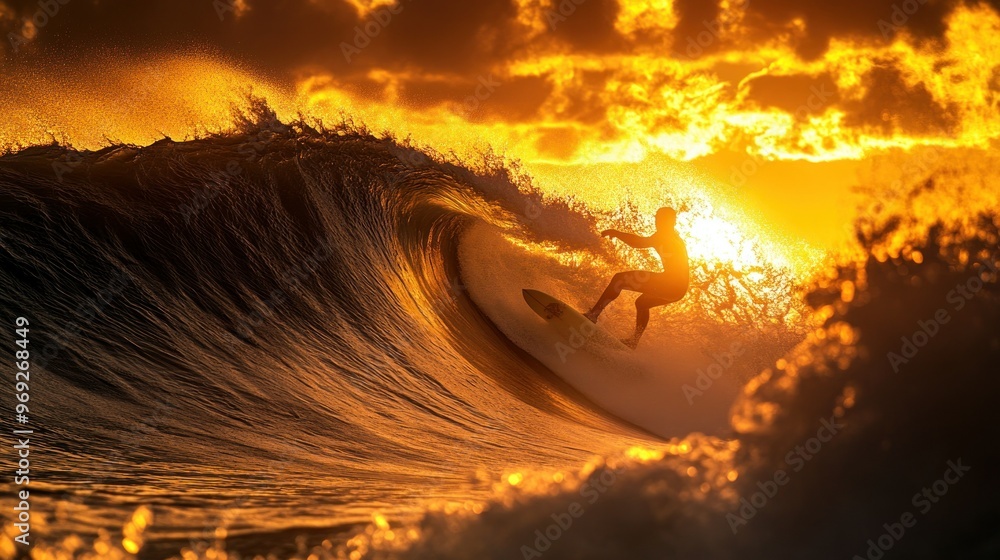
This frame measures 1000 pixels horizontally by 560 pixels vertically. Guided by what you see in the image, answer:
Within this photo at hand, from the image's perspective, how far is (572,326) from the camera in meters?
→ 8.00

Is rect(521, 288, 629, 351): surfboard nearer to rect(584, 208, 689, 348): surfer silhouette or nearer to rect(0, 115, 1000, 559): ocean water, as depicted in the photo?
rect(0, 115, 1000, 559): ocean water

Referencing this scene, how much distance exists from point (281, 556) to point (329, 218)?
6.96m

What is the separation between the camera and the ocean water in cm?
228

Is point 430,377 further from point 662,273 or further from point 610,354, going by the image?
point 662,273

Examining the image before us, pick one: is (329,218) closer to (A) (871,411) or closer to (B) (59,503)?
(B) (59,503)

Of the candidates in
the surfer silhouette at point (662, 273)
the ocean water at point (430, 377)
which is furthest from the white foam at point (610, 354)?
the surfer silhouette at point (662, 273)

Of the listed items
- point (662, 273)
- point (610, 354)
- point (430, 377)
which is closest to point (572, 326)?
point (610, 354)

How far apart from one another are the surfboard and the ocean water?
0.20 m

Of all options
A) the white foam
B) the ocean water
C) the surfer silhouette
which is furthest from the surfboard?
the surfer silhouette

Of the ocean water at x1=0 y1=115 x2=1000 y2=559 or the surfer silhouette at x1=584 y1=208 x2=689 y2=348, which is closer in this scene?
the ocean water at x1=0 y1=115 x2=1000 y2=559

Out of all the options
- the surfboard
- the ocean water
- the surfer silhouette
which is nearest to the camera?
the ocean water

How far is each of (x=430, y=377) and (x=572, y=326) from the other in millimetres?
2022

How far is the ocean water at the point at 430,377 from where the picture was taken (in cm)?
228

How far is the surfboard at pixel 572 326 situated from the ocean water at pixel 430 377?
0.20 meters
